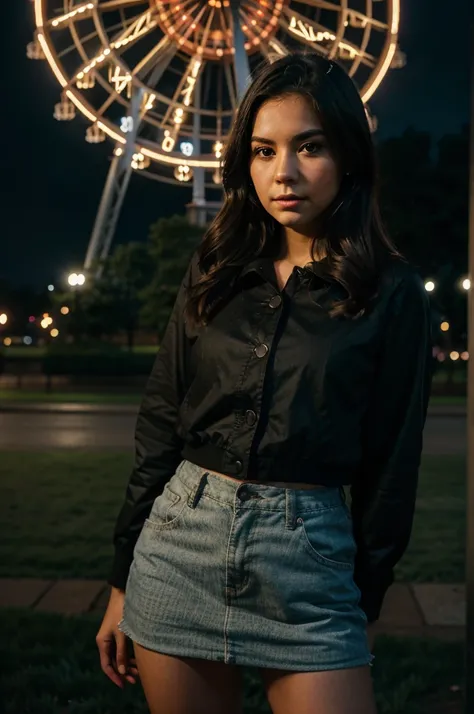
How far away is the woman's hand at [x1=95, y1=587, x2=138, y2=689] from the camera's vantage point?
1616 millimetres

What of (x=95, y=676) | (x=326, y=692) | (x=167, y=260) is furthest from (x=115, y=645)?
(x=167, y=260)

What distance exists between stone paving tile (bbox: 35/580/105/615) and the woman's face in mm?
3009

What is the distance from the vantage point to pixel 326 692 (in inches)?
53.3

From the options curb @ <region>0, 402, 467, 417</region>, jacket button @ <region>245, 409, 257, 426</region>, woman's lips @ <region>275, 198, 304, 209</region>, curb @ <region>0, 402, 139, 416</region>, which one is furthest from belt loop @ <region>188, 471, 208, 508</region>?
curb @ <region>0, 402, 467, 417</region>

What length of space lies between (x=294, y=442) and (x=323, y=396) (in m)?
0.09

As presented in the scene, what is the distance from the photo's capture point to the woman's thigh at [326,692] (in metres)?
1.35

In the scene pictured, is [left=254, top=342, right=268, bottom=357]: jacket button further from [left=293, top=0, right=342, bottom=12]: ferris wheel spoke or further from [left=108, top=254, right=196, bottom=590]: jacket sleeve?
[left=293, top=0, right=342, bottom=12]: ferris wheel spoke

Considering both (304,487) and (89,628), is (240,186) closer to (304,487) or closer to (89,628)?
(304,487)

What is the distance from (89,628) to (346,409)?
2.71 m

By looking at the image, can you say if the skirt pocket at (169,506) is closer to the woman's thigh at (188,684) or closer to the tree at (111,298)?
the woman's thigh at (188,684)

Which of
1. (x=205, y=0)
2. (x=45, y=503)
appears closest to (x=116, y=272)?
(x=205, y=0)

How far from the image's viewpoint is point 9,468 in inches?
333

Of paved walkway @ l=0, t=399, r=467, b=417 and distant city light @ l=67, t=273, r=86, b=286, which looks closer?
paved walkway @ l=0, t=399, r=467, b=417

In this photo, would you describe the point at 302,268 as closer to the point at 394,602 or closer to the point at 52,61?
the point at 394,602
